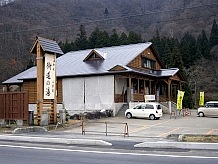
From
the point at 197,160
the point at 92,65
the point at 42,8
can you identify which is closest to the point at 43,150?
the point at 197,160

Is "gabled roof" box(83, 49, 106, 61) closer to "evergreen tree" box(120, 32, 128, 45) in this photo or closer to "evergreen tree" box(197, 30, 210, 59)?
"evergreen tree" box(120, 32, 128, 45)

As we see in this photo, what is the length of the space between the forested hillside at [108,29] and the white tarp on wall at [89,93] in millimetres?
7589

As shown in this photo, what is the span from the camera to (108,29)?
65.7 m

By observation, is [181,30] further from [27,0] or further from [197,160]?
[197,160]

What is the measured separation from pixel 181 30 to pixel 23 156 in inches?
2833

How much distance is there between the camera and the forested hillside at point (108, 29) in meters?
44.1

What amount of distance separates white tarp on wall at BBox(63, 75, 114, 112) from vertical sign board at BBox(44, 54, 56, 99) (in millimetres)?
11973

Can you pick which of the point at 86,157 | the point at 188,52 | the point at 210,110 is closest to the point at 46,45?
the point at 86,157

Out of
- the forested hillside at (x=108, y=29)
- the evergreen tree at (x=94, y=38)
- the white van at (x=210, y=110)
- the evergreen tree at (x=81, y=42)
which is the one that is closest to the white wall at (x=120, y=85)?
the forested hillside at (x=108, y=29)

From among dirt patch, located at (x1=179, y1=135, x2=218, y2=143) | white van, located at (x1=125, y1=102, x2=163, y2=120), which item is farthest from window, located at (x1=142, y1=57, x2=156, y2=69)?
dirt patch, located at (x1=179, y1=135, x2=218, y2=143)

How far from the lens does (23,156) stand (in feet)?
35.7

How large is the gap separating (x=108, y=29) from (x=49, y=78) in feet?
146

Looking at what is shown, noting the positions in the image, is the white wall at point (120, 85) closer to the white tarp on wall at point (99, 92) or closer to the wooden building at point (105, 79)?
the wooden building at point (105, 79)

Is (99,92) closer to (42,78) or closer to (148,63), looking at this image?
(148,63)
